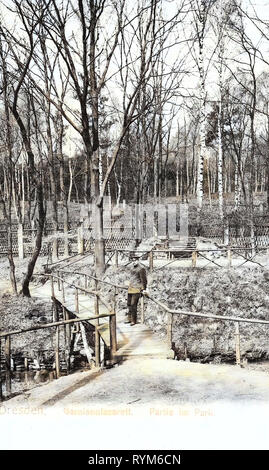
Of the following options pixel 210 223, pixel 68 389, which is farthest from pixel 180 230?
pixel 68 389

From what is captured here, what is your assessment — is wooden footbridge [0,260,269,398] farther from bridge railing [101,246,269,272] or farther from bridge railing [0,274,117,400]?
bridge railing [101,246,269,272]

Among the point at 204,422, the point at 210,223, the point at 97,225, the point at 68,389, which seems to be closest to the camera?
the point at 204,422

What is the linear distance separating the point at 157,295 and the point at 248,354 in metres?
3.86

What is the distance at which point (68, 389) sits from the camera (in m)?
5.57

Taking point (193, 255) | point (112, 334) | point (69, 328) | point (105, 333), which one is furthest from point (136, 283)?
point (193, 255)

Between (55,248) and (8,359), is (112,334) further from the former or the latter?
(55,248)

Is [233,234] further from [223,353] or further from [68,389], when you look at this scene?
[68,389]

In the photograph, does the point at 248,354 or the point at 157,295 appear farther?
the point at 157,295

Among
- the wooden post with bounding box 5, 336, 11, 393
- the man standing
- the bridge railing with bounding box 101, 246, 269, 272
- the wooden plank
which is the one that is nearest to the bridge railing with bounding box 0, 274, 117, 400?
the wooden post with bounding box 5, 336, 11, 393

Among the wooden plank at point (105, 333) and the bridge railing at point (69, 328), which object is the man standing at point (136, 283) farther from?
the wooden plank at point (105, 333)

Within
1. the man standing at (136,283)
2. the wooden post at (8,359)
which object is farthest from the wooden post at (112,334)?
the man standing at (136,283)

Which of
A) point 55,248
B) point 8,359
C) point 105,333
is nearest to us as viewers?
point 8,359

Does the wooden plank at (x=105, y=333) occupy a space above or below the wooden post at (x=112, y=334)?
below

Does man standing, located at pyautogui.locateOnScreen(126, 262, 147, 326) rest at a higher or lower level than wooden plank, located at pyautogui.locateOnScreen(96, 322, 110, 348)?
higher
